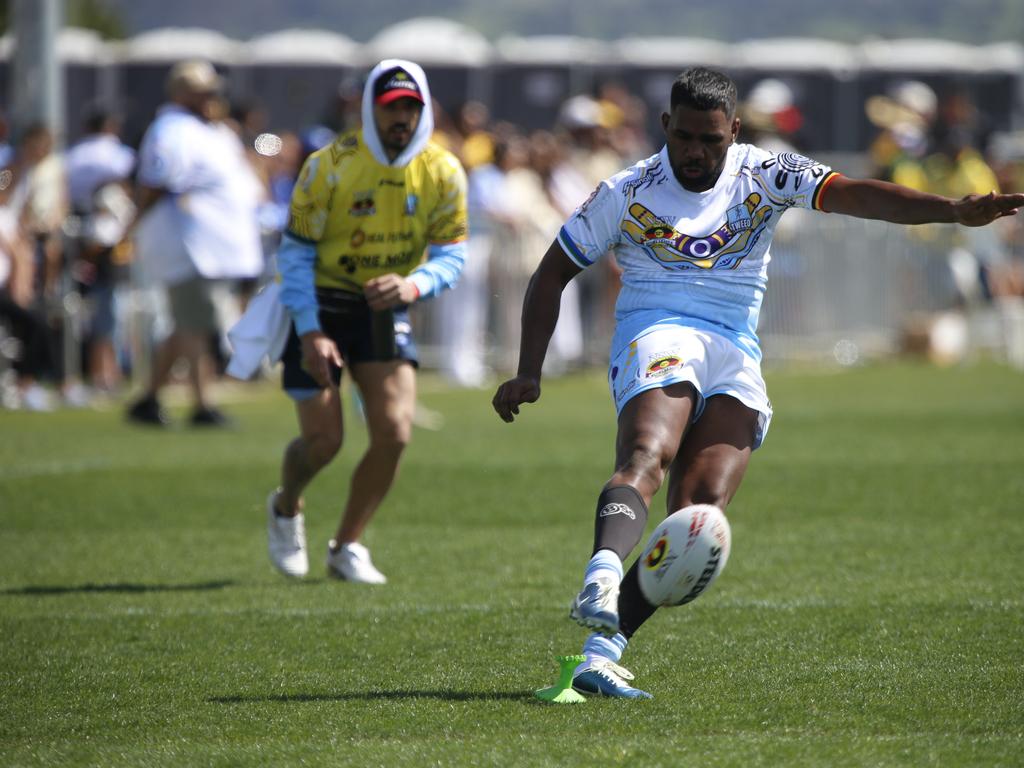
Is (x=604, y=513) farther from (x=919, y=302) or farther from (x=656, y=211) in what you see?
(x=919, y=302)

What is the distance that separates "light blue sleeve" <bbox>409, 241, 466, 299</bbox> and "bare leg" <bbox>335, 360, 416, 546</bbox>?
0.40 m

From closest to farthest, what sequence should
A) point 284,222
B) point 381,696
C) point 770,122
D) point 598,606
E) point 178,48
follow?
1. point 598,606
2. point 381,696
3. point 284,222
4. point 770,122
5. point 178,48

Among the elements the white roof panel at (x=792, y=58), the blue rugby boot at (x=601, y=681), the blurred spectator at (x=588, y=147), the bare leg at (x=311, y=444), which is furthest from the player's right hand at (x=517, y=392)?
the white roof panel at (x=792, y=58)

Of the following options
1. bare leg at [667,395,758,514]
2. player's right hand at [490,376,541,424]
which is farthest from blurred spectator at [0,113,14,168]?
bare leg at [667,395,758,514]

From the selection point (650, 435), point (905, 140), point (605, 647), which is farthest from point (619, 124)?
point (605, 647)

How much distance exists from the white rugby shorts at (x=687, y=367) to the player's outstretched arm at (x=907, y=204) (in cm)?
60

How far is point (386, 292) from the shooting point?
22.7 feet

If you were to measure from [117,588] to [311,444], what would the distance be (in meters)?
1.09

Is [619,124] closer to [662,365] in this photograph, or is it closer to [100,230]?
[100,230]

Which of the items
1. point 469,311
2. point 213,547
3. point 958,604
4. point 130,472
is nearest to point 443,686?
point 958,604

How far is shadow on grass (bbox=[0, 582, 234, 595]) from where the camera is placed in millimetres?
7184

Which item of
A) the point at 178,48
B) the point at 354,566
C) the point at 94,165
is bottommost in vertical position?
the point at 354,566

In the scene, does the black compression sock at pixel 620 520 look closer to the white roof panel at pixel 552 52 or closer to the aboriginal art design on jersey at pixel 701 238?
the aboriginal art design on jersey at pixel 701 238

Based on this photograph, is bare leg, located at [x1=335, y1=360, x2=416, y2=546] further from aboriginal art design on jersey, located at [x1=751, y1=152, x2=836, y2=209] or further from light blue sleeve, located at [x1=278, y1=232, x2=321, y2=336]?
aboriginal art design on jersey, located at [x1=751, y1=152, x2=836, y2=209]
